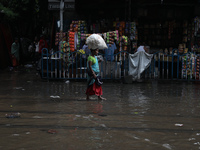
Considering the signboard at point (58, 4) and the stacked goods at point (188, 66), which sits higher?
the signboard at point (58, 4)

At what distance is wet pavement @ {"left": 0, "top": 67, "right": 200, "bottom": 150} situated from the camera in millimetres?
5301

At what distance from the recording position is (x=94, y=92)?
9445 mm

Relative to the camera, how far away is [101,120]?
690 cm

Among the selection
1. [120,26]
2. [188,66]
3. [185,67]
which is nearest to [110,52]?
[120,26]

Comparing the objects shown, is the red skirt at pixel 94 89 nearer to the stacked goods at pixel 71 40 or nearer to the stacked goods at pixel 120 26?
the stacked goods at pixel 71 40

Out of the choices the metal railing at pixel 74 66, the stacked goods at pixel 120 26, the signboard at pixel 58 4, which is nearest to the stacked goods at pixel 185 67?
the metal railing at pixel 74 66

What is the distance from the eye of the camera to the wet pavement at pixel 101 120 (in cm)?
530

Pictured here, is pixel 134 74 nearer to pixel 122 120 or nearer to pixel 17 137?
pixel 122 120

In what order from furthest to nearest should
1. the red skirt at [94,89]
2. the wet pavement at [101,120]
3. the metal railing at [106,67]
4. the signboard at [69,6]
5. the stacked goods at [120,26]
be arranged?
the stacked goods at [120,26] < the signboard at [69,6] < the metal railing at [106,67] < the red skirt at [94,89] < the wet pavement at [101,120]

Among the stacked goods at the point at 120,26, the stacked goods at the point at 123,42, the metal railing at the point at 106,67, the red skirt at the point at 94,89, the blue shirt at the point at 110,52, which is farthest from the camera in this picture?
the stacked goods at the point at 120,26

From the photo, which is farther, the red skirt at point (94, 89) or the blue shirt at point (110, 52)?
the blue shirt at point (110, 52)

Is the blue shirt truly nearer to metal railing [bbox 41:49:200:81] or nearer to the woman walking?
metal railing [bbox 41:49:200:81]

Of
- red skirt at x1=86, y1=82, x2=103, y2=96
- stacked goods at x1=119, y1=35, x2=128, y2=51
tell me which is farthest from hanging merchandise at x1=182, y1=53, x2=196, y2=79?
red skirt at x1=86, y1=82, x2=103, y2=96

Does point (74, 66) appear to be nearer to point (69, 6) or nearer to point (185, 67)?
point (69, 6)
